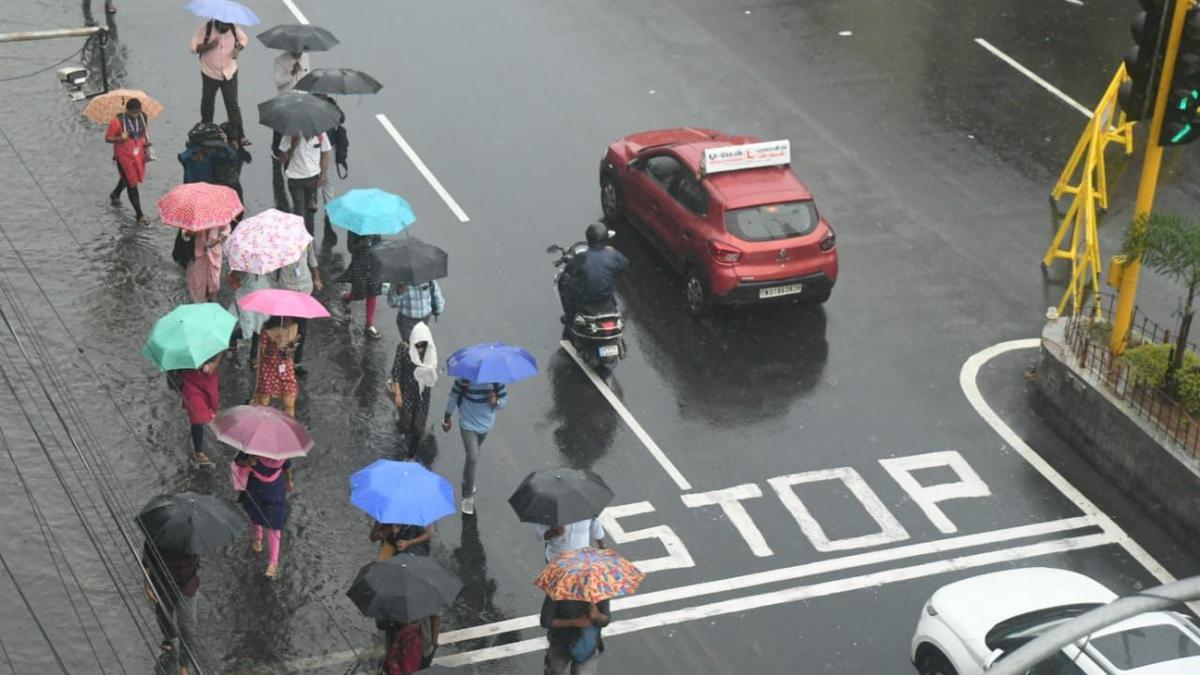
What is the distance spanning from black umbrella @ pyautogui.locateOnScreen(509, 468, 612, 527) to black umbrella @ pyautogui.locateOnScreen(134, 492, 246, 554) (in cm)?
218

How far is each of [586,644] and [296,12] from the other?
50.5 ft

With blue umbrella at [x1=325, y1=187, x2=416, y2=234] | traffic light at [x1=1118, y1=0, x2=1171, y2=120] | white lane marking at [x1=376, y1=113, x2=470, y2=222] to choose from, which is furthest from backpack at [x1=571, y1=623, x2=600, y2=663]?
white lane marking at [x1=376, y1=113, x2=470, y2=222]

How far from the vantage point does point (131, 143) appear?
61.3 ft

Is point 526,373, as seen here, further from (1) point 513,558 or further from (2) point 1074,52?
(2) point 1074,52

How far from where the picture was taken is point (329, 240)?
19531mm

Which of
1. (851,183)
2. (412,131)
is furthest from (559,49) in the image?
(851,183)

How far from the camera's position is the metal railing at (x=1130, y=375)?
1558 centimetres

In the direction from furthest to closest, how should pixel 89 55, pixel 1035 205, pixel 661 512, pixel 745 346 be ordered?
pixel 89 55
pixel 1035 205
pixel 745 346
pixel 661 512

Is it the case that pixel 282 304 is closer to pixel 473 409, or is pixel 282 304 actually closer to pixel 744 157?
pixel 473 409

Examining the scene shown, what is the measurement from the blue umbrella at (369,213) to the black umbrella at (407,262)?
0.88 m

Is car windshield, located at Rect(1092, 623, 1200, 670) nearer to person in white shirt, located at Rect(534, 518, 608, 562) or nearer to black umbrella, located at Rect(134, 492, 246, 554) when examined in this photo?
person in white shirt, located at Rect(534, 518, 608, 562)

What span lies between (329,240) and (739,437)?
5821mm

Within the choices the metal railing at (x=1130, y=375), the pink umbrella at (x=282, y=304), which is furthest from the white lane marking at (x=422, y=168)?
the metal railing at (x=1130, y=375)

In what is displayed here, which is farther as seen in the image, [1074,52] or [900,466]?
[1074,52]
